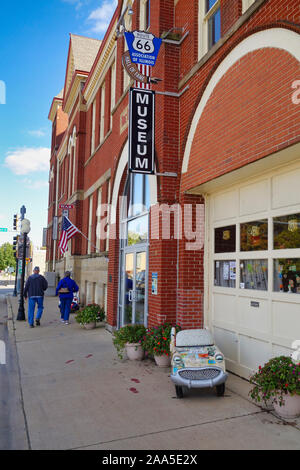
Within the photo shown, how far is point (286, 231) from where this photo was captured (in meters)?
5.32

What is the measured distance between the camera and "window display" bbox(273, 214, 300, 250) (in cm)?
512

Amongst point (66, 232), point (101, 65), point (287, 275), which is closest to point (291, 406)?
point (287, 275)

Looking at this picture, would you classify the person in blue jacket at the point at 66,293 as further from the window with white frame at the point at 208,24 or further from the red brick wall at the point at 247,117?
the window with white frame at the point at 208,24

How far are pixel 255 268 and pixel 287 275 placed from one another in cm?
77

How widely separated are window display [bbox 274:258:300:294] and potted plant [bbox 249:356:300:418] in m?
1.02

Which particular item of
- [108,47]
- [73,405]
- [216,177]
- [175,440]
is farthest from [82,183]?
[175,440]

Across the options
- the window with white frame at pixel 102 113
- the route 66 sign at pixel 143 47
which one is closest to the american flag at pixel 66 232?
the window with white frame at pixel 102 113

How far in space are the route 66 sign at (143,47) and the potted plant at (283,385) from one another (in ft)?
19.9

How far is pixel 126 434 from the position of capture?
4129 millimetres

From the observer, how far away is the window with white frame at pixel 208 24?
6894 mm

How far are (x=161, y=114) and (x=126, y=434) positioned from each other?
581 cm

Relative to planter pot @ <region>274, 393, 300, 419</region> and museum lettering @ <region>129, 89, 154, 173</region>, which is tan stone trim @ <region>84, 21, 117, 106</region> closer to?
museum lettering @ <region>129, 89, 154, 173</region>

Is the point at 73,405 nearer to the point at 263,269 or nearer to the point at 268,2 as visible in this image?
the point at 263,269

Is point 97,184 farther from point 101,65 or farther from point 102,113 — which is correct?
point 101,65
